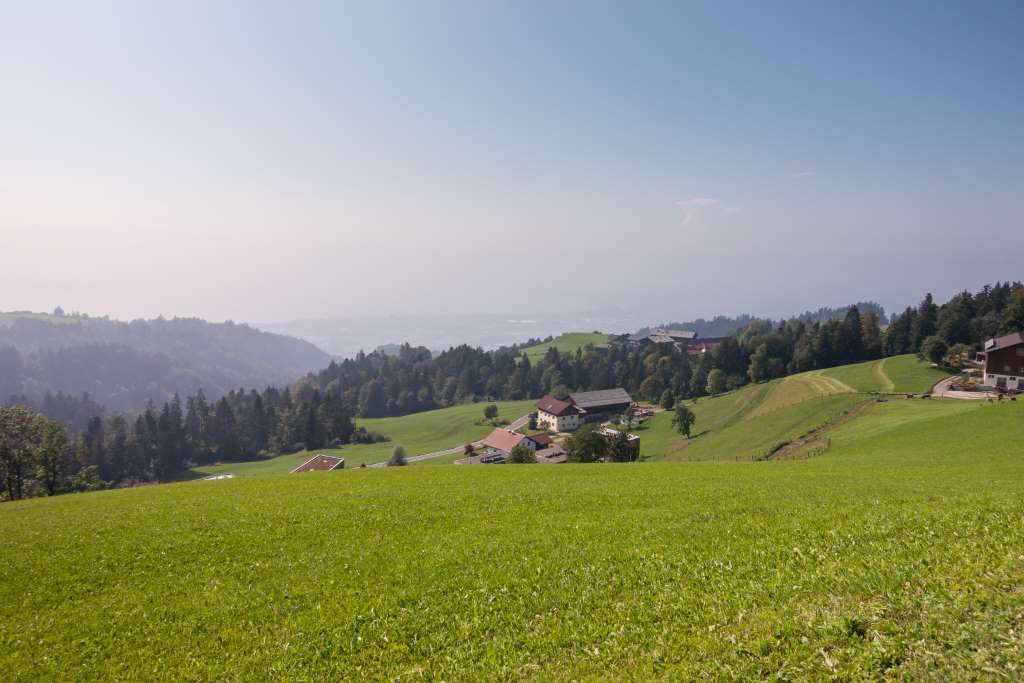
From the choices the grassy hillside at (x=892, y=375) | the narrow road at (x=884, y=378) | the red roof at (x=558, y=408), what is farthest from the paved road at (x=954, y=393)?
the red roof at (x=558, y=408)

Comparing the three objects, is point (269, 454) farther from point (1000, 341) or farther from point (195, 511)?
point (1000, 341)

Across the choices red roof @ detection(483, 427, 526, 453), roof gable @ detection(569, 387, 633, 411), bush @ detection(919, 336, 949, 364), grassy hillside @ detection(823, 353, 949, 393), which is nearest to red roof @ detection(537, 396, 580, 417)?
roof gable @ detection(569, 387, 633, 411)

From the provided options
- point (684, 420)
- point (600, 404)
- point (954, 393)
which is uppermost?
point (954, 393)

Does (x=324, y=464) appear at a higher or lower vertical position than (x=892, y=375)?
lower

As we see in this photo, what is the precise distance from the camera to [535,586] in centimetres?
1177

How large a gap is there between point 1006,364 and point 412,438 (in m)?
124

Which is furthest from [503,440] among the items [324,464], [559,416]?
[324,464]

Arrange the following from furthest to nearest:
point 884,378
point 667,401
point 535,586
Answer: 1. point 667,401
2. point 884,378
3. point 535,586

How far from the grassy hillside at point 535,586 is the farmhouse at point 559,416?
106516mm

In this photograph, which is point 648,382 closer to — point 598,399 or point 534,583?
point 598,399

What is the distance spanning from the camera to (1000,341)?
237 ft

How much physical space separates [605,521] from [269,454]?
157 metres

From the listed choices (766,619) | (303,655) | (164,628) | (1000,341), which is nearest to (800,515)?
(766,619)

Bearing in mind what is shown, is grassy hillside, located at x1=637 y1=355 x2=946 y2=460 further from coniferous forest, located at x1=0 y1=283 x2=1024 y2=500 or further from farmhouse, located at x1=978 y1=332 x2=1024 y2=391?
coniferous forest, located at x1=0 y1=283 x2=1024 y2=500
